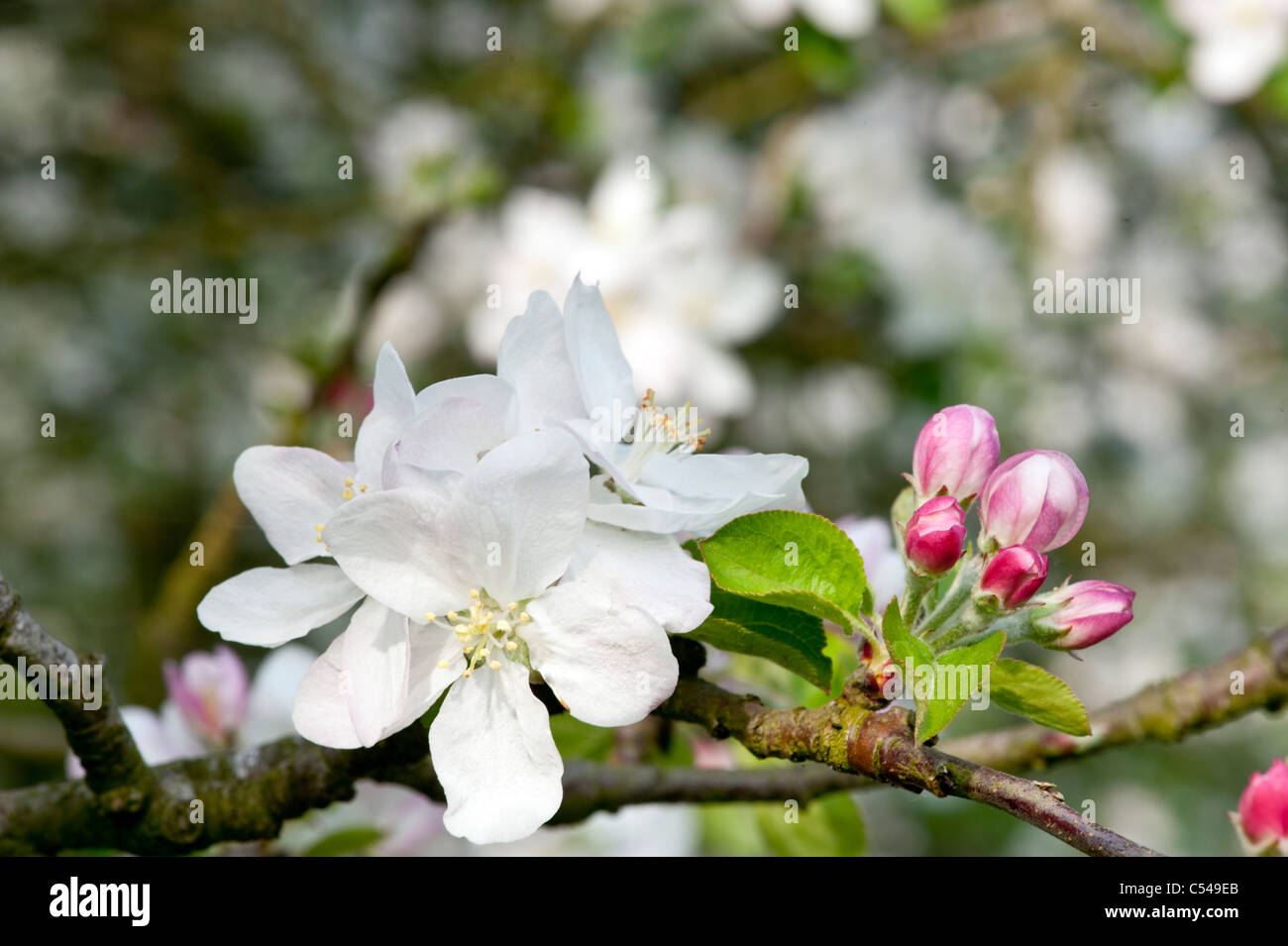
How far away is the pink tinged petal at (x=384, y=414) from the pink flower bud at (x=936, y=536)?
346 mm

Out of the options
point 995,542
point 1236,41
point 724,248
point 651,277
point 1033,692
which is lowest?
point 1033,692

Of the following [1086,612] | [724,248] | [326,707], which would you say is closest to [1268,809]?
[1086,612]

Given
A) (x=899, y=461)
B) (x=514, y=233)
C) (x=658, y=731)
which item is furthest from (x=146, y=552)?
(x=658, y=731)

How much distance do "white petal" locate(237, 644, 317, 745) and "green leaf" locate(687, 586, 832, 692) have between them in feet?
1.90

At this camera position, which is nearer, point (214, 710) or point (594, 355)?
point (594, 355)

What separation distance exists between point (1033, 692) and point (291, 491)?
0.54 m

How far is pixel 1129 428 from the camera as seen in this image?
3.75m

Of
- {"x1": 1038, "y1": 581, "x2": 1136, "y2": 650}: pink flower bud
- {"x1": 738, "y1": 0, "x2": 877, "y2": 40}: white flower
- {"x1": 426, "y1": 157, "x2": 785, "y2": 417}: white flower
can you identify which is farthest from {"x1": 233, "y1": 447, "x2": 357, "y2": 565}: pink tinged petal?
{"x1": 738, "y1": 0, "x2": 877, "y2": 40}: white flower

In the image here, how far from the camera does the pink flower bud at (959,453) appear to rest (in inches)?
33.5

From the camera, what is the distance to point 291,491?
33.7 inches

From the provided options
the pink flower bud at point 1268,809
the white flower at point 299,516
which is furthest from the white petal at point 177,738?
the pink flower bud at point 1268,809

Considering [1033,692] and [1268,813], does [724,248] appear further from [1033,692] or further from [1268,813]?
[1033,692]

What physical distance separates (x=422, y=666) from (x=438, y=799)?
224 mm

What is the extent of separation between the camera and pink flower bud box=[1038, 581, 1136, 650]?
81 centimetres
